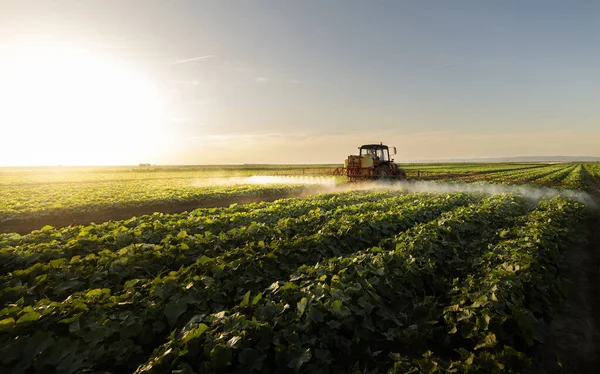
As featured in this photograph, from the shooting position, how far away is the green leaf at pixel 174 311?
414 cm

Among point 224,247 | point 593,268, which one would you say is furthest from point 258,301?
point 593,268

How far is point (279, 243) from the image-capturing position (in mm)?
7316

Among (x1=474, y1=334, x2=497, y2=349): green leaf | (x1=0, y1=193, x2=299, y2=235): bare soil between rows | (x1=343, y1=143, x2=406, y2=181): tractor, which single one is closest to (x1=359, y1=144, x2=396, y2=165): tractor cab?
(x1=343, y1=143, x2=406, y2=181): tractor

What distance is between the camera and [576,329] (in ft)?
15.3

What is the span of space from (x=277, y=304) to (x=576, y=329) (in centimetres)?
502

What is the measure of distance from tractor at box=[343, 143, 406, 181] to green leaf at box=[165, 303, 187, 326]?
22.3m

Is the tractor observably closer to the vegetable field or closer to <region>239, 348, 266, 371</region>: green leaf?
the vegetable field

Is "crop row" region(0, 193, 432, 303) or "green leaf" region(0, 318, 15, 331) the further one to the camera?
"crop row" region(0, 193, 432, 303)

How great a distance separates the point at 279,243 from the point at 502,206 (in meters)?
11.3

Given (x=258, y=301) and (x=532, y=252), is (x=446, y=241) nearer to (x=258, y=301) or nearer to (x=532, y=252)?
(x=532, y=252)

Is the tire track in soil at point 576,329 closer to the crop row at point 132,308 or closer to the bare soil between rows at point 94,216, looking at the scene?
the crop row at point 132,308

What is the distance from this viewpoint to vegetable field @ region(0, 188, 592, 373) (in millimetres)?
3387

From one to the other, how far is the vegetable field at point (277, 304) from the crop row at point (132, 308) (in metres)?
0.02

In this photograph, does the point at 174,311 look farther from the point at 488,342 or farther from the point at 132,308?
the point at 488,342
